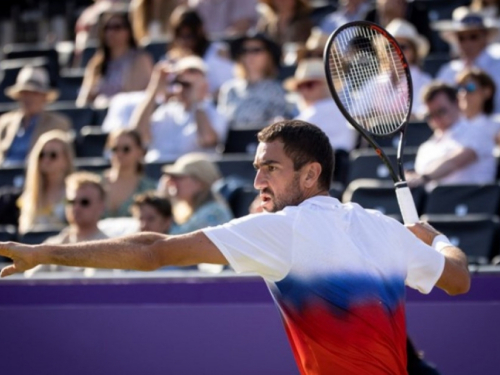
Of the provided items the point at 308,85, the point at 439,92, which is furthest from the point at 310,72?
the point at 439,92

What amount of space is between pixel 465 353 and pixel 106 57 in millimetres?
5264

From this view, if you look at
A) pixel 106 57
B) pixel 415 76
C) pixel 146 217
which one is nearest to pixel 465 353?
pixel 146 217

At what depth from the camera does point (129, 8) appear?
34.2ft

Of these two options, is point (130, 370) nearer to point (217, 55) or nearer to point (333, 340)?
point (333, 340)

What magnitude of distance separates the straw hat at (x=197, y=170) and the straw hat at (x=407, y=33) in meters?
1.54

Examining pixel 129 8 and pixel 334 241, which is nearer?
pixel 334 241

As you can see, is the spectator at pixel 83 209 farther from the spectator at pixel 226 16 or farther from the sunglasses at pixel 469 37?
the spectator at pixel 226 16

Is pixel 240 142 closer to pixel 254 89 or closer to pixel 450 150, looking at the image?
pixel 254 89

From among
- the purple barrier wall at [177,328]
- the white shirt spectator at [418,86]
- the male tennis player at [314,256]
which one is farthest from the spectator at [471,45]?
the male tennis player at [314,256]

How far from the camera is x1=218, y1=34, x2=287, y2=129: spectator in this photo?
8047 millimetres

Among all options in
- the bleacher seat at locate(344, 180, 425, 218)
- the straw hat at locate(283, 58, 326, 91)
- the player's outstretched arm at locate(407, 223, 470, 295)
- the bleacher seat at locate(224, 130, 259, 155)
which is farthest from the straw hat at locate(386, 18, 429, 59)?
the player's outstretched arm at locate(407, 223, 470, 295)

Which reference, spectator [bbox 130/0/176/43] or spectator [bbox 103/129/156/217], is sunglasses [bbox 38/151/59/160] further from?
spectator [bbox 130/0/176/43]

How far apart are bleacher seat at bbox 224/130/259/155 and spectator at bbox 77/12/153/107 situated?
4.87 feet

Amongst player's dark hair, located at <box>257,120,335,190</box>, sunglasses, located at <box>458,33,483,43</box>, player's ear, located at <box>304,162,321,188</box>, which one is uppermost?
player's dark hair, located at <box>257,120,335,190</box>
